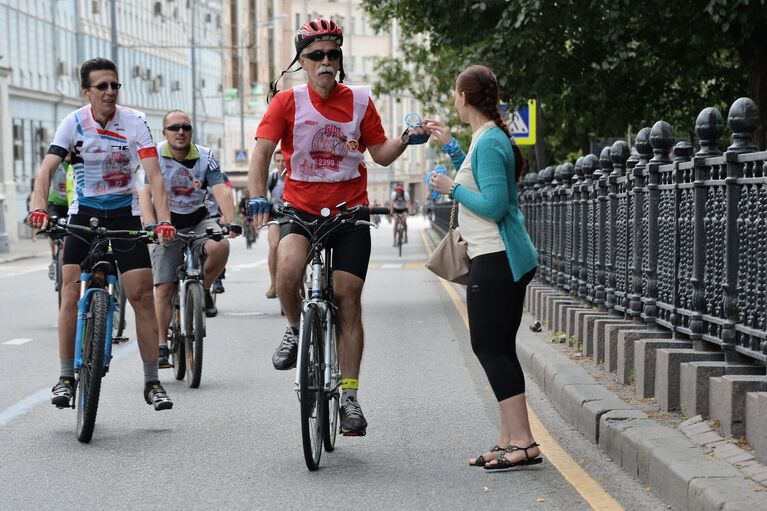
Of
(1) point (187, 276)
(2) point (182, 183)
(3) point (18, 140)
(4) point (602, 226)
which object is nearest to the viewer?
(1) point (187, 276)

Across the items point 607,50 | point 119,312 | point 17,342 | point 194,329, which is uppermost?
point 607,50

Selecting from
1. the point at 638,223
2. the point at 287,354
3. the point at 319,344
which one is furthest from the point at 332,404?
the point at 638,223

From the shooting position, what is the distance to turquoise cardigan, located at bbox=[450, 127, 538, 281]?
6781 millimetres

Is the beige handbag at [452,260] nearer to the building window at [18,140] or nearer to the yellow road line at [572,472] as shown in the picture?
the yellow road line at [572,472]

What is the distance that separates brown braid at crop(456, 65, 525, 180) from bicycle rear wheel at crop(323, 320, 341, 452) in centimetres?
123

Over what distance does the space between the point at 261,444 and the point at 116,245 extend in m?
1.40

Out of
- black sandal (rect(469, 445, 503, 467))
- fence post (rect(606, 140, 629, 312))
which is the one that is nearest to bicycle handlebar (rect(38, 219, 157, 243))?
black sandal (rect(469, 445, 503, 467))

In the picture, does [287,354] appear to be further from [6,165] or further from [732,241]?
[6,165]

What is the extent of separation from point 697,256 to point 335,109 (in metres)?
2.13

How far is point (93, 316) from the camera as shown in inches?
312

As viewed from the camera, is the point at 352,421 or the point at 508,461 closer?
the point at 508,461

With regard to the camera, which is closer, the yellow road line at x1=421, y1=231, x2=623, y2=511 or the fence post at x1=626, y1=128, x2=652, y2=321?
the yellow road line at x1=421, y1=231, x2=623, y2=511

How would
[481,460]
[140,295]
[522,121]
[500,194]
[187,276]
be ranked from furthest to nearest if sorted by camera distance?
1. [522,121]
2. [187,276]
3. [140,295]
4. [481,460]
5. [500,194]

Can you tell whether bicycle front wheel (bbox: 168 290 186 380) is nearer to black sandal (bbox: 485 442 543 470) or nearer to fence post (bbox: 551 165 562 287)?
black sandal (bbox: 485 442 543 470)
